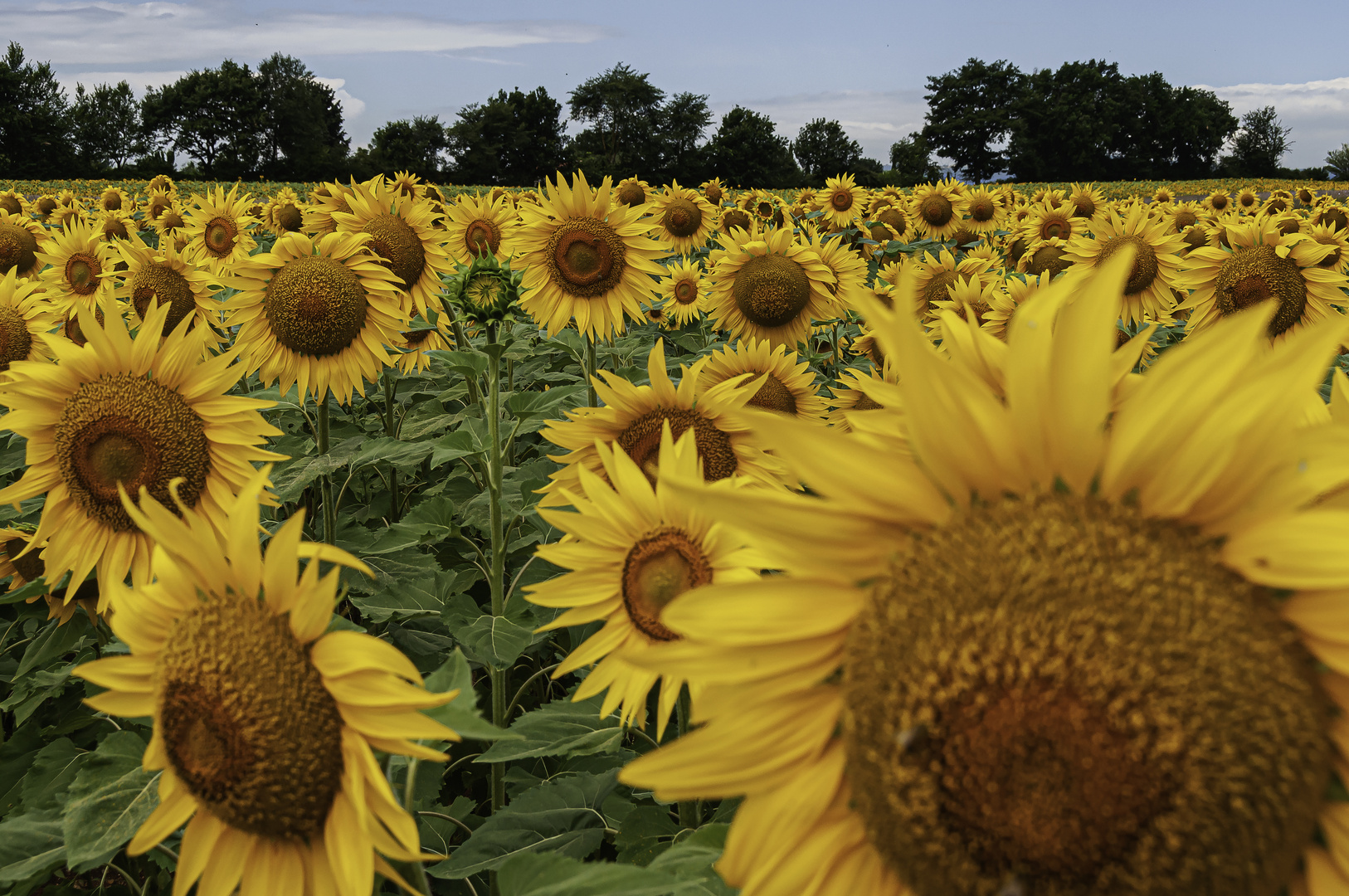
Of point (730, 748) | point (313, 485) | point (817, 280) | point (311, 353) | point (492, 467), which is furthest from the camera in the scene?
point (817, 280)

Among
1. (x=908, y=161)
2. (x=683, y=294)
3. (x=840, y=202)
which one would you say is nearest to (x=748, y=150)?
(x=908, y=161)

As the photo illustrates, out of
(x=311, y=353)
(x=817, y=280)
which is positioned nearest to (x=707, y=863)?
(x=311, y=353)

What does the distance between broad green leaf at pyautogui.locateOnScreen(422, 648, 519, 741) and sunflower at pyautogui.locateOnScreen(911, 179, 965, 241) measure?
10.6m

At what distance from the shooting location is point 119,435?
253 centimetres

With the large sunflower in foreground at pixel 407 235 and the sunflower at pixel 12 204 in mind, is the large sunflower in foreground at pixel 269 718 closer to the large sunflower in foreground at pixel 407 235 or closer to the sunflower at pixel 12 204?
the large sunflower in foreground at pixel 407 235

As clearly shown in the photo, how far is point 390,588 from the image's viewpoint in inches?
129

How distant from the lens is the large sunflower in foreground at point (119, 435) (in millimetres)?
2529

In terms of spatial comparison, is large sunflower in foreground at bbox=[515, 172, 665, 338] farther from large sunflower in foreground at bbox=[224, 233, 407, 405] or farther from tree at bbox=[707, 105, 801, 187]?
tree at bbox=[707, 105, 801, 187]

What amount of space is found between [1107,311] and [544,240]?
4.61m

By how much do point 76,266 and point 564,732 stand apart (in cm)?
590

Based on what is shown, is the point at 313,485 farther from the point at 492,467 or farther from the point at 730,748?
the point at 730,748

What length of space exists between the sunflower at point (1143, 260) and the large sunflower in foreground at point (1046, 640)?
5.38 meters

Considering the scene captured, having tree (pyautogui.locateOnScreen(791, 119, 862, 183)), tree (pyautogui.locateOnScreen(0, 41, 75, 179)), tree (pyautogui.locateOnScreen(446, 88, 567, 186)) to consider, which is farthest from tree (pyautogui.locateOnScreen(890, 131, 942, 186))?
tree (pyautogui.locateOnScreen(0, 41, 75, 179))

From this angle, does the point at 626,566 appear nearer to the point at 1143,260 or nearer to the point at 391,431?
the point at 391,431
